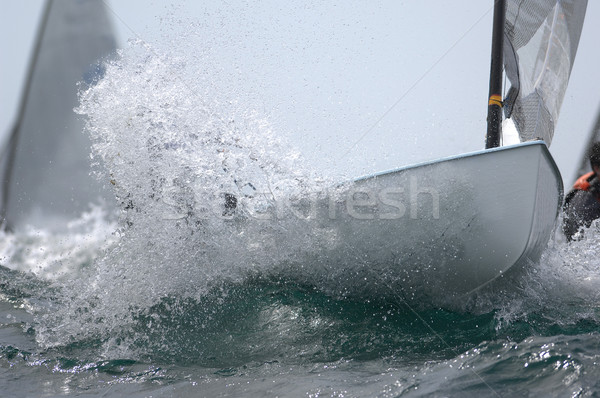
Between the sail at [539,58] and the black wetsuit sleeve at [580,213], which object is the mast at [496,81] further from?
the black wetsuit sleeve at [580,213]

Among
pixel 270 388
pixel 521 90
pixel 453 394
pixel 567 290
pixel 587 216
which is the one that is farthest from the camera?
pixel 521 90

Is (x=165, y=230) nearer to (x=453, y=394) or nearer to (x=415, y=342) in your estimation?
(x=415, y=342)

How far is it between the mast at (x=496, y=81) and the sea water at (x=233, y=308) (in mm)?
828

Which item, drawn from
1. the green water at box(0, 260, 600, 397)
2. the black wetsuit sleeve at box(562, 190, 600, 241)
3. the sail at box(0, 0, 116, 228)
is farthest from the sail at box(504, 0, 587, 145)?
the sail at box(0, 0, 116, 228)

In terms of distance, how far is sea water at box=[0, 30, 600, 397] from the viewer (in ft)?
4.90

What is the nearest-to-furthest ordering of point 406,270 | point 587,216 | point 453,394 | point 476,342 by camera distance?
point 453,394
point 476,342
point 406,270
point 587,216

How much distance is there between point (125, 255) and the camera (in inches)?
96.7

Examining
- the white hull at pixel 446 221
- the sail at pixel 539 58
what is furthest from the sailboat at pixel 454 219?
the sail at pixel 539 58

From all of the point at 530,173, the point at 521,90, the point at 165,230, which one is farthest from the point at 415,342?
the point at 521,90

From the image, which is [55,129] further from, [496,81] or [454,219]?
[454,219]

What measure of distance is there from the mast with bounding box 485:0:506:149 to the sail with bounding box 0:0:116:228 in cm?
550

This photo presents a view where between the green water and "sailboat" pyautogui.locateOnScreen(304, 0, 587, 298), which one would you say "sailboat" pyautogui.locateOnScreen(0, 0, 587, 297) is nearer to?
"sailboat" pyautogui.locateOnScreen(304, 0, 587, 298)

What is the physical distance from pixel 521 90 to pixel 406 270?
2.73m

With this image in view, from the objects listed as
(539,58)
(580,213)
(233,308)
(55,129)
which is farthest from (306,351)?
(55,129)
